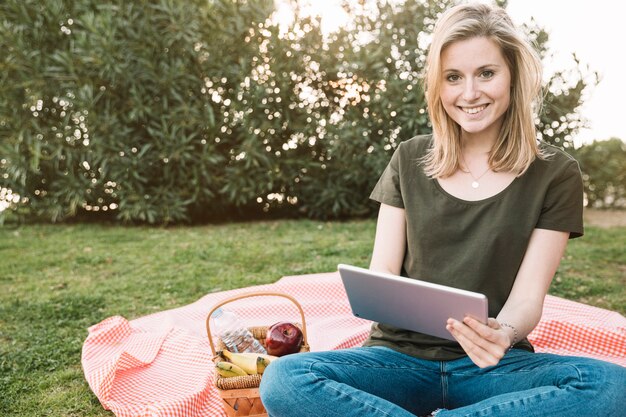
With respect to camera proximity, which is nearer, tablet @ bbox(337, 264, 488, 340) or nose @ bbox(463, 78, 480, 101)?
tablet @ bbox(337, 264, 488, 340)

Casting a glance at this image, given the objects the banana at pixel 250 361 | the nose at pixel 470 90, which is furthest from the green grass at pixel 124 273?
the nose at pixel 470 90

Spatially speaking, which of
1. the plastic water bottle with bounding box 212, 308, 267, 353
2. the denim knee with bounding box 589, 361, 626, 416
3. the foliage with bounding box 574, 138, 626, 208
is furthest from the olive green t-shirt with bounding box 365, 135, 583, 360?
the foliage with bounding box 574, 138, 626, 208

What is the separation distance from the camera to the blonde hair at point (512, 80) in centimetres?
218

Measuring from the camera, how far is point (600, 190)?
26.1ft

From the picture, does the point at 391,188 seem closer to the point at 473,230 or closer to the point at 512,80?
the point at 473,230

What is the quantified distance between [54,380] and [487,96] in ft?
8.02

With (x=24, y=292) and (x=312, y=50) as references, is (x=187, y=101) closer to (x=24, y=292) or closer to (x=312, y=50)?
(x=312, y=50)

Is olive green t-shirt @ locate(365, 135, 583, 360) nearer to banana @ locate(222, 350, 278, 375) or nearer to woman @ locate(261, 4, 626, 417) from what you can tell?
woman @ locate(261, 4, 626, 417)

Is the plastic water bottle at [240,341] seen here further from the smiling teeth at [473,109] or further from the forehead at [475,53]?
the forehead at [475,53]

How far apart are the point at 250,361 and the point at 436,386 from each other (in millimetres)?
714

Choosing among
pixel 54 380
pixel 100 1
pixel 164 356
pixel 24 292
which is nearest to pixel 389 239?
pixel 164 356

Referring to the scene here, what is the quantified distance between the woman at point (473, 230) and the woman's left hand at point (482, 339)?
12 cm

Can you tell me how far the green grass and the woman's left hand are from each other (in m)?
1.72

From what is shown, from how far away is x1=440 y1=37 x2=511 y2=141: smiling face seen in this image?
219 cm
